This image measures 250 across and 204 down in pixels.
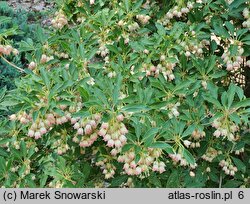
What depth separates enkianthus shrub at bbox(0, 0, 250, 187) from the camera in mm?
1850

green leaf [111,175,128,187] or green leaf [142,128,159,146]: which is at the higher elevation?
green leaf [142,128,159,146]

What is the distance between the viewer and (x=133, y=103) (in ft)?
5.95

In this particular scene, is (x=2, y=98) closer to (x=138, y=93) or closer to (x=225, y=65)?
(x=138, y=93)

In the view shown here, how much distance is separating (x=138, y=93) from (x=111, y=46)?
0.38 metres

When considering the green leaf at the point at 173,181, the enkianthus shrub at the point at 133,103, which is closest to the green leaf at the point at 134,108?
the enkianthus shrub at the point at 133,103

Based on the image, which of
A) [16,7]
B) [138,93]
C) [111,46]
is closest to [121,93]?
[138,93]

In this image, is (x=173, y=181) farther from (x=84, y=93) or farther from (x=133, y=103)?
(x=84, y=93)

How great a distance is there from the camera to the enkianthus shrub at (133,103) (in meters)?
1.85

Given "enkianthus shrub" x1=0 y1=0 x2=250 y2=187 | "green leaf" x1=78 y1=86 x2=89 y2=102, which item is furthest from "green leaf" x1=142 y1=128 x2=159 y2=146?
"green leaf" x1=78 y1=86 x2=89 y2=102

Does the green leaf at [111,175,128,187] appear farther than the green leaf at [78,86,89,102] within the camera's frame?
Yes

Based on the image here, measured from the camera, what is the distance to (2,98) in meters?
2.38

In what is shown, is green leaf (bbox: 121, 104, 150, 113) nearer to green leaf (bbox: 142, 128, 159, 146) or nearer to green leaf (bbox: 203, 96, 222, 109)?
green leaf (bbox: 142, 128, 159, 146)

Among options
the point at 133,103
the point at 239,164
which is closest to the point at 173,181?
the point at 239,164

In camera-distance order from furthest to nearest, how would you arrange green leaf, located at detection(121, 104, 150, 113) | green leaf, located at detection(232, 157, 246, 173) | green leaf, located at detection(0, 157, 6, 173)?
green leaf, located at detection(232, 157, 246, 173)
green leaf, located at detection(0, 157, 6, 173)
green leaf, located at detection(121, 104, 150, 113)
